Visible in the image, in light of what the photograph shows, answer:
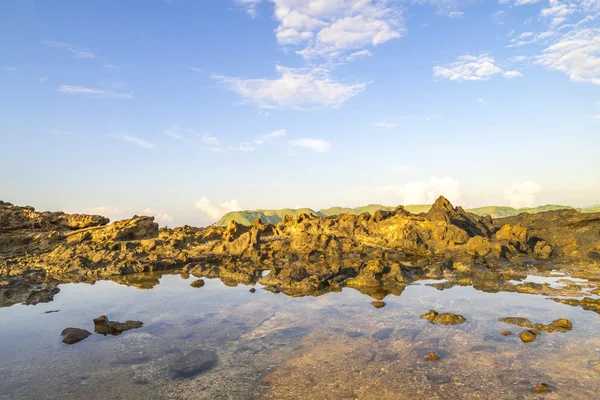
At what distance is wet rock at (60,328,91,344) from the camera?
33.2 ft

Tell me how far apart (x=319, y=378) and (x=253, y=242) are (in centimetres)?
1865

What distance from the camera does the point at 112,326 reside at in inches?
444

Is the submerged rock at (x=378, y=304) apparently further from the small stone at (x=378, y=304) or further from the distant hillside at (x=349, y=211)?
the distant hillside at (x=349, y=211)

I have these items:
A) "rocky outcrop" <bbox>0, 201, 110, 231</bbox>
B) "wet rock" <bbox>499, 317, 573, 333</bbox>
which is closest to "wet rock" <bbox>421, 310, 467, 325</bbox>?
"wet rock" <bbox>499, 317, 573, 333</bbox>

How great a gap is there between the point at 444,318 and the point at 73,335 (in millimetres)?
11339

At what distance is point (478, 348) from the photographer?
8.73 metres

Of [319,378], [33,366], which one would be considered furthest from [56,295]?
[319,378]

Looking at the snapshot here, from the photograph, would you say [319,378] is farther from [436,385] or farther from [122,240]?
[122,240]

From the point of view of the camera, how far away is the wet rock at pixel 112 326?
1094 cm

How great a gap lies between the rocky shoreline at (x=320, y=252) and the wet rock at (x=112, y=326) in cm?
610

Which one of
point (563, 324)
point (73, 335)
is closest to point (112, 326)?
point (73, 335)

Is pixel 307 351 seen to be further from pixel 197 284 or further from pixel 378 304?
pixel 197 284

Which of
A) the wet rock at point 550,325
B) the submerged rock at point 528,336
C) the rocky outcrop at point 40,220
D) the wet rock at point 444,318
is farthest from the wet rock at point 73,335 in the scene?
the rocky outcrop at point 40,220

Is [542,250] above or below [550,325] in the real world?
above
